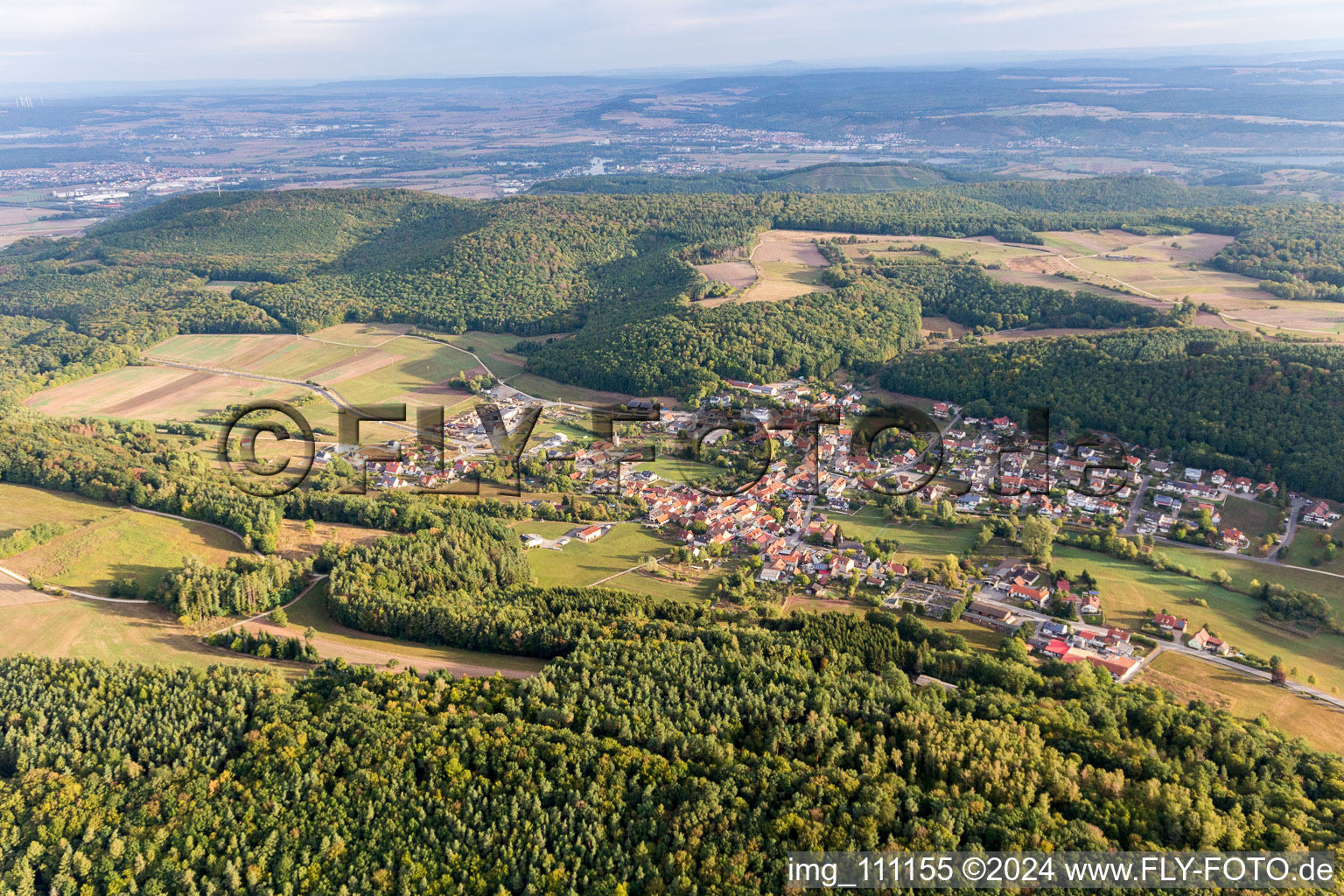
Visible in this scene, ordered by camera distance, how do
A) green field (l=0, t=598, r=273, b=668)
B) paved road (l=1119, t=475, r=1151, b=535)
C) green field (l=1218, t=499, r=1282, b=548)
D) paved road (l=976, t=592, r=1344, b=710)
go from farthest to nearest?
paved road (l=1119, t=475, r=1151, b=535) < green field (l=1218, t=499, r=1282, b=548) < green field (l=0, t=598, r=273, b=668) < paved road (l=976, t=592, r=1344, b=710)

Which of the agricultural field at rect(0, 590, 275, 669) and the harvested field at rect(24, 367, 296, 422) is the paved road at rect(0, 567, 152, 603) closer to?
the agricultural field at rect(0, 590, 275, 669)

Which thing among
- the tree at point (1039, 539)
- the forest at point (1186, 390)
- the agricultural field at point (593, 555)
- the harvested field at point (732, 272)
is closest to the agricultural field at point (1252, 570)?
the tree at point (1039, 539)

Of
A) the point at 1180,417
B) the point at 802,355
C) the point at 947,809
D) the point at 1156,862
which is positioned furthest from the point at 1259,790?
the point at 802,355

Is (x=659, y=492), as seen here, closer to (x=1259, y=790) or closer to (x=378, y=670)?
(x=378, y=670)

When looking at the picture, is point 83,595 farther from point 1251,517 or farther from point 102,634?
point 1251,517

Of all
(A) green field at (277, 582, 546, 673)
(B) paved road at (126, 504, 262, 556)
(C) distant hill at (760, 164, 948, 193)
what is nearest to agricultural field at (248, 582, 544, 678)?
(A) green field at (277, 582, 546, 673)

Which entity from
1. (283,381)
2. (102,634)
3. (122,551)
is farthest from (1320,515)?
(283,381)

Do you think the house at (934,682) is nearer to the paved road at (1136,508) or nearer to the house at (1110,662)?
the house at (1110,662)
